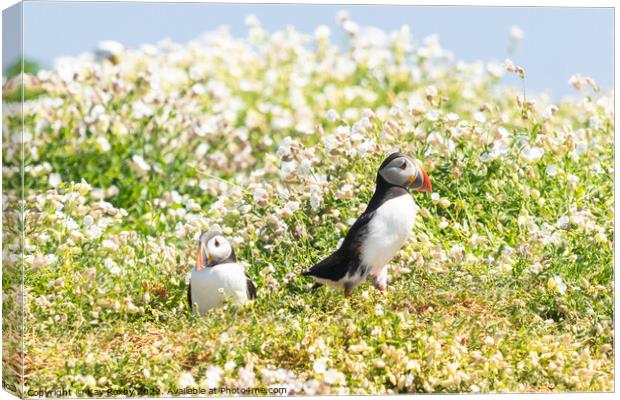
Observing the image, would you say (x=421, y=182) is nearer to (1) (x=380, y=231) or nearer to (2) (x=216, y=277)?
(1) (x=380, y=231)

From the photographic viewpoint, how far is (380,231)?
512 centimetres

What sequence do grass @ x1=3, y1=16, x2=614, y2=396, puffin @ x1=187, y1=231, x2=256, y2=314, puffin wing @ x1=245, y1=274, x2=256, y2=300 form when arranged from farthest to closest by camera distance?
puffin wing @ x1=245, y1=274, x2=256, y2=300, puffin @ x1=187, y1=231, x2=256, y2=314, grass @ x1=3, y1=16, x2=614, y2=396

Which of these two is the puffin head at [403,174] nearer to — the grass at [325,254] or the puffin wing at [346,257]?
the puffin wing at [346,257]

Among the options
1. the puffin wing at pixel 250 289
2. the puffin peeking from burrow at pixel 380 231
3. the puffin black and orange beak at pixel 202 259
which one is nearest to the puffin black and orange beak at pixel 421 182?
the puffin peeking from burrow at pixel 380 231

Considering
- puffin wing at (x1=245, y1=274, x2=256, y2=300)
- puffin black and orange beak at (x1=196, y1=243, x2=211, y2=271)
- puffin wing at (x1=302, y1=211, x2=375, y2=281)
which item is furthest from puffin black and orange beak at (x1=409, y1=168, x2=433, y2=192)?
puffin black and orange beak at (x1=196, y1=243, x2=211, y2=271)

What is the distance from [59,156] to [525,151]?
279 cm

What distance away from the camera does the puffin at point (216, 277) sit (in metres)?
5.07

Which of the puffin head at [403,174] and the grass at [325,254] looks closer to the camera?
the grass at [325,254]

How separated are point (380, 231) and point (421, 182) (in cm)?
32

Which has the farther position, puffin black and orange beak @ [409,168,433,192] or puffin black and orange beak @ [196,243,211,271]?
puffin black and orange beak @ [409,168,433,192]

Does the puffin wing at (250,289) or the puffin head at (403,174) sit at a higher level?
the puffin head at (403,174)

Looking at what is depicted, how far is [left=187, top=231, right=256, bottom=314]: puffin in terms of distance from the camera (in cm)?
507

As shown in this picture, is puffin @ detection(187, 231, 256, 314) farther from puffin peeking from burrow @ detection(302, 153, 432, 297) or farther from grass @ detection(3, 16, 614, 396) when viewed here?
puffin peeking from burrow @ detection(302, 153, 432, 297)

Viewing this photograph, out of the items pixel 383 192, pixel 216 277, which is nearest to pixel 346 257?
pixel 383 192
